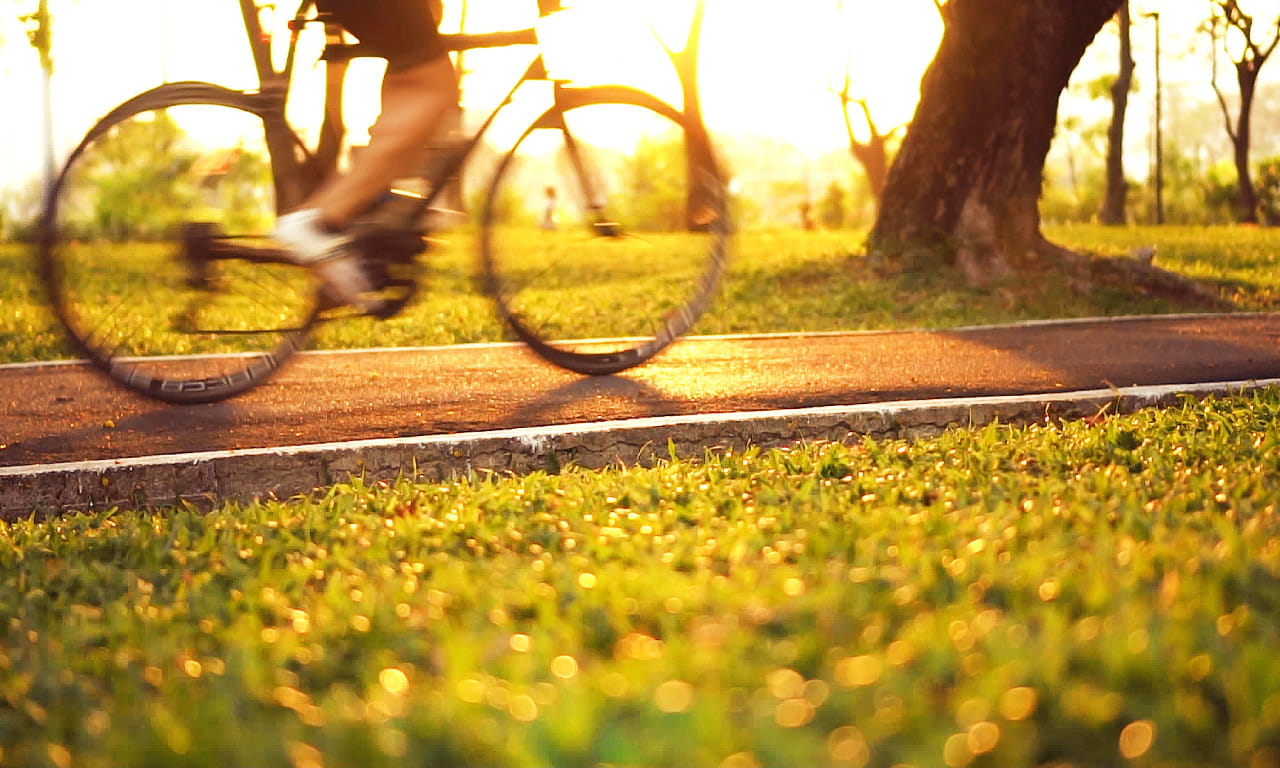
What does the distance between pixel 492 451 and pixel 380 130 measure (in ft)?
3.87

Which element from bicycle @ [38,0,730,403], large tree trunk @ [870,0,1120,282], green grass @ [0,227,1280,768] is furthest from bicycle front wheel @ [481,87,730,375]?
large tree trunk @ [870,0,1120,282]

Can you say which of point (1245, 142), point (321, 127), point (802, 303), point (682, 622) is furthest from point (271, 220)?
point (1245, 142)

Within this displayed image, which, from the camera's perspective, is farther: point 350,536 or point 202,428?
point 202,428

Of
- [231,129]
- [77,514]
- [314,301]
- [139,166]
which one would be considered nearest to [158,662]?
[77,514]

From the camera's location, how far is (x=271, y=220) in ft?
16.9

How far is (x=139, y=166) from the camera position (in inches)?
231

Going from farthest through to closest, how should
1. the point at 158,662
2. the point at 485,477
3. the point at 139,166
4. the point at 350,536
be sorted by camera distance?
the point at 139,166 → the point at 485,477 → the point at 350,536 → the point at 158,662

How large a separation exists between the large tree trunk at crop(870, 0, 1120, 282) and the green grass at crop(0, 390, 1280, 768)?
7.29 meters

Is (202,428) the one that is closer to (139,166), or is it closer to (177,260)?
(177,260)

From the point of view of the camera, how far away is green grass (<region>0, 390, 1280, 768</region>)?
6.69ft

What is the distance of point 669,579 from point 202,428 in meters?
3.03

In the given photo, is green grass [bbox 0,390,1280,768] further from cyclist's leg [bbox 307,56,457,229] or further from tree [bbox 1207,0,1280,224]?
tree [bbox 1207,0,1280,224]

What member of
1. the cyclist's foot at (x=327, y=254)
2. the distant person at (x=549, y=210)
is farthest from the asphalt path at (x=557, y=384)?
the distant person at (x=549, y=210)

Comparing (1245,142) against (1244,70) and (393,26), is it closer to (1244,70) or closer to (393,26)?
(1244,70)
